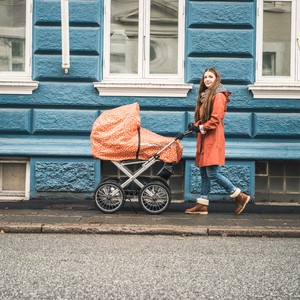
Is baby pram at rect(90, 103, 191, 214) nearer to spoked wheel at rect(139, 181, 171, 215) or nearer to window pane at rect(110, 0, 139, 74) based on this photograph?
spoked wheel at rect(139, 181, 171, 215)

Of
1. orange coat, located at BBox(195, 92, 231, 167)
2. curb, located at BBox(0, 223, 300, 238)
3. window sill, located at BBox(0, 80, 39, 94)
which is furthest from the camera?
window sill, located at BBox(0, 80, 39, 94)

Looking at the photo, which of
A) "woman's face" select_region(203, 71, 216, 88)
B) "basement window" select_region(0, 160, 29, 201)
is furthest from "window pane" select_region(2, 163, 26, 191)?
"woman's face" select_region(203, 71, 216, 88)

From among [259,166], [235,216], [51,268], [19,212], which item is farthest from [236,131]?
[51,268]

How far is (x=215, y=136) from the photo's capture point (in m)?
8.59

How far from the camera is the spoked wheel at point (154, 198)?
867 centimetres

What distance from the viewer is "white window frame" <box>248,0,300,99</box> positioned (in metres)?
10.1

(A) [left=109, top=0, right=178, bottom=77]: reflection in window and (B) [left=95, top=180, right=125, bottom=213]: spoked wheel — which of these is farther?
(A) [left=109, top=0, right=178, bottom=77]: reflection in window

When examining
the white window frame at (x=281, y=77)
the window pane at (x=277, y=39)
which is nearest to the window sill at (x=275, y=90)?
the white window frame at (x=281, y=77)

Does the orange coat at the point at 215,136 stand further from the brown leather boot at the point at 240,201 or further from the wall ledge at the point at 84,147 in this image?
the wall ledge at the point at 84,147

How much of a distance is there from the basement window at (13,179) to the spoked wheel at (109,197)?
6.96 ft

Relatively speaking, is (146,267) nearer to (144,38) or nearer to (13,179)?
(13,179)

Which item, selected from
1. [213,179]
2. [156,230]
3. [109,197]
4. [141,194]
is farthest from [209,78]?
[156,230]

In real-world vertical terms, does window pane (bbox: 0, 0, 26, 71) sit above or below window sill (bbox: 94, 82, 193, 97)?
above

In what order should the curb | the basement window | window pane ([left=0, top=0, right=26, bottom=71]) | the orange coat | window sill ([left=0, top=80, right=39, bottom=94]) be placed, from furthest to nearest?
window pane ([left=0, top=0, right=26, bottom=71]), the basement window, window sill ([left=0, top=80, right=39, bottom=94]), the orange coat, the curb
